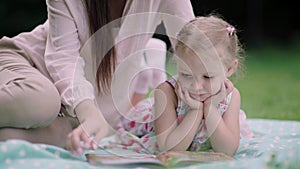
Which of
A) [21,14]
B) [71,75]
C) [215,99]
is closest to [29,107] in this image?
[71,75]

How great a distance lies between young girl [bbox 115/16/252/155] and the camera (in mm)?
1496

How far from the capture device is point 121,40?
68.7 inches

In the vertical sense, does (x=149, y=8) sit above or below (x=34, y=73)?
above

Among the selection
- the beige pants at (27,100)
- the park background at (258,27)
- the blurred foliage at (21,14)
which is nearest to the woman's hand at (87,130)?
the beige pants at (27,100)

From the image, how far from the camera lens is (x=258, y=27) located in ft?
21.8

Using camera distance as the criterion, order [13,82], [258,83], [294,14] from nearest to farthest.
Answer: [13,82] < [258,83] < [294,14]

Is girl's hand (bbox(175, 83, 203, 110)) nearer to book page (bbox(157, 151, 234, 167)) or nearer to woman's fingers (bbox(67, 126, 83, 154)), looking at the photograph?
book page (bbox(157, 151, 234, 167))

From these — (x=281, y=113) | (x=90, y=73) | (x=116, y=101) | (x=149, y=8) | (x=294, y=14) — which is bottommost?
(x=294, y=14)

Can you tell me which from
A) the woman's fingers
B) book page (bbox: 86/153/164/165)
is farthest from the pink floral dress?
the woman's fingers

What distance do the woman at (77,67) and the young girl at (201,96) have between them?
17 cm

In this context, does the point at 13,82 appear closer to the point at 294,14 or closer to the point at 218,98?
the point at 218,98

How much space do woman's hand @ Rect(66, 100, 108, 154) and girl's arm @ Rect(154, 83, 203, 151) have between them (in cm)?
26

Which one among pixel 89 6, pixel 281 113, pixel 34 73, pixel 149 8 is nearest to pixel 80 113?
pixel 34 73

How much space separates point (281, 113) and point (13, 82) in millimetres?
1625
